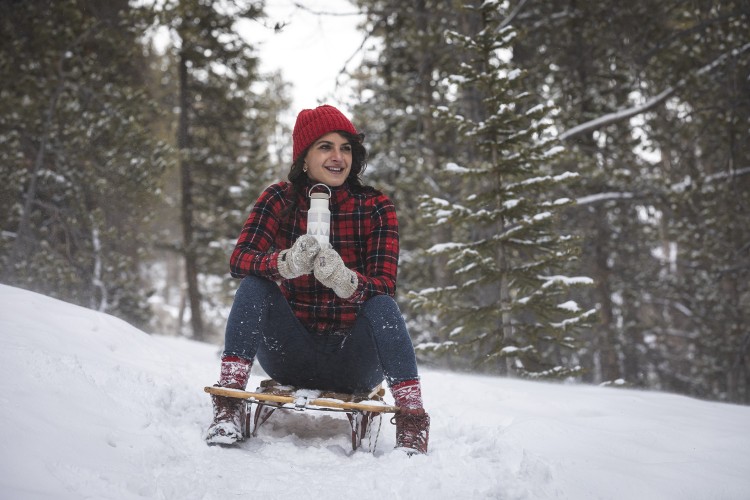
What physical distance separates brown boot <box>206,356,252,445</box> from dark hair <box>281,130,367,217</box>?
829 millimetres

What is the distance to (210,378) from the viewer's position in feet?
12.6

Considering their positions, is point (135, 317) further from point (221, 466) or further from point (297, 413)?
point (221, 466)

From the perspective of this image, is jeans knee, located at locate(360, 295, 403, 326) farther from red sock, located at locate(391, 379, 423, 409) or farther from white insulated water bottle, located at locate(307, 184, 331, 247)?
white insulated water bottle, located at locate(307, 184, 331, 247)

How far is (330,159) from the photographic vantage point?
9.82 ft

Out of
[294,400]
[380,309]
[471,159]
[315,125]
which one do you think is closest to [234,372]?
[294,400]

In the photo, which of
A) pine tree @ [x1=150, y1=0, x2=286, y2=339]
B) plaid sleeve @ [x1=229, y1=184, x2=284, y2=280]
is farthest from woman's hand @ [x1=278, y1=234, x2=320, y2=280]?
pine tree @ [x1=150, y1=0, x2=286, y2=339]

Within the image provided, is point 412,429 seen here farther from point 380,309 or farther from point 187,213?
point 187,213

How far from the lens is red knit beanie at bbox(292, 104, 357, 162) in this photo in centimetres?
297

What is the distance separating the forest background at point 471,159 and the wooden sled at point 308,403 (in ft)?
9.57

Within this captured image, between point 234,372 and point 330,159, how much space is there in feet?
3.97

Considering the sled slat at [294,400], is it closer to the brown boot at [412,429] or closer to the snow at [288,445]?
the brown boot at [412,429]

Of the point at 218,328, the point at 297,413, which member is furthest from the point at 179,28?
the point at 218,328

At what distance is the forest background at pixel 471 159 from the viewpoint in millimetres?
5664

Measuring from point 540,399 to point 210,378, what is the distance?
2.24 metres
